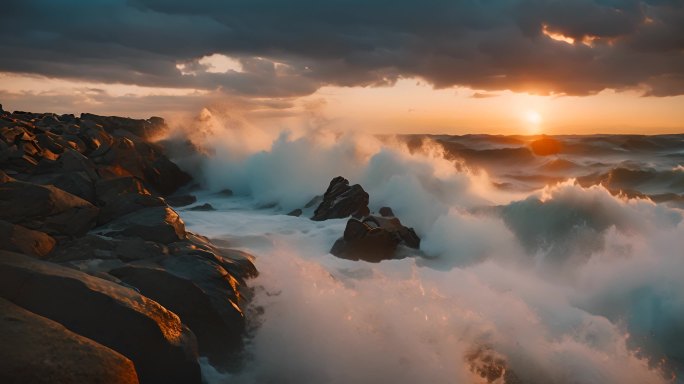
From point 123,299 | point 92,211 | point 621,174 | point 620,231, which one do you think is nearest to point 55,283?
point 123,299

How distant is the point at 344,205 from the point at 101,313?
9.61 metres

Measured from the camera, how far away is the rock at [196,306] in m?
5.52

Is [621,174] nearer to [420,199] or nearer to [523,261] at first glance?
[420,199]

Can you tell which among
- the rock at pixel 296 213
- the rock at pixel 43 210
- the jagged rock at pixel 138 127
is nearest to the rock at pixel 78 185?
the rock at pixel 43 210

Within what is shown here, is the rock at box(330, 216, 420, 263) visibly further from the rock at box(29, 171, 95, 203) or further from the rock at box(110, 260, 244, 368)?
the rock at box(29, 171, 95, 203)

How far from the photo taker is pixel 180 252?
21.7 ft

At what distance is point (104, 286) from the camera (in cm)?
452

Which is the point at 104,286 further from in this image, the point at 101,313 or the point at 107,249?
the point at 107,249

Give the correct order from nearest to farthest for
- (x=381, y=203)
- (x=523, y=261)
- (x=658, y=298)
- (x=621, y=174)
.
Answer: (x=658, y=298) < (x=523, y=261) < (x=381, y=203) < (x=621, y=174)

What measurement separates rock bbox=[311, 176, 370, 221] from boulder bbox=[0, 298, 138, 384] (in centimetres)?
1002

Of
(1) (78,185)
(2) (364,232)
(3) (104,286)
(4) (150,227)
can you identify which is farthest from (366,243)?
(3) (104,286)

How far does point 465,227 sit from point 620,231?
132 inches

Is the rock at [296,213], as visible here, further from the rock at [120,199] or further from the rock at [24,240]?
the rock at [24,240]

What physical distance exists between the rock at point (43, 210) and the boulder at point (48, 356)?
11.7 feet
